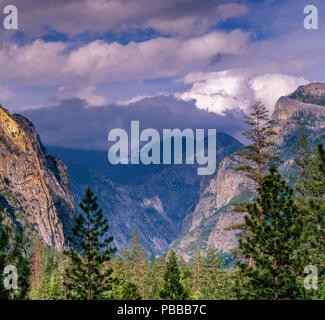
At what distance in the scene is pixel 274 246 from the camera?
103 ft

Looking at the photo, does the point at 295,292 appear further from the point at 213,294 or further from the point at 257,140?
the point at 213,294

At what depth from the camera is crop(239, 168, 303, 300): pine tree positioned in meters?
30.8

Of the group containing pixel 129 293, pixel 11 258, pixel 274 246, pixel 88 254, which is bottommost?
pixel 129 293

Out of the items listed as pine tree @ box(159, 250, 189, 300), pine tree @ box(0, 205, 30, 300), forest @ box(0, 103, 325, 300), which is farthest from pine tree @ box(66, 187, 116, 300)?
pine tree @ box(159, 250, 189, 300)

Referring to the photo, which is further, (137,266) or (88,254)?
(137,266)

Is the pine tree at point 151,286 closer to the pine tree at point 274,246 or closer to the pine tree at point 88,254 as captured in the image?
the pine tree at point 88,254

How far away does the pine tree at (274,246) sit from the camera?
30.8 m

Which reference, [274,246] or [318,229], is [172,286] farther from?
[274,246]

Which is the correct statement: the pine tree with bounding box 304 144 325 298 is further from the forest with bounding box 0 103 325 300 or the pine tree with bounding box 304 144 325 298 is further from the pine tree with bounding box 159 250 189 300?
the pine tree with bounding box 159 250 189 300

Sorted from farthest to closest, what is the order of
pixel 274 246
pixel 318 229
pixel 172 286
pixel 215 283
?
pixel 215 283 < pixel 172 286 < pixel 318 229 < pixel 274 246

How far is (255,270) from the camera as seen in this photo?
104 ft

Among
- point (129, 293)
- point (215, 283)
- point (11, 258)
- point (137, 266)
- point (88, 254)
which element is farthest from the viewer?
point (137, 266)

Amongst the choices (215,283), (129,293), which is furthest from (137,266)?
(129,293)
